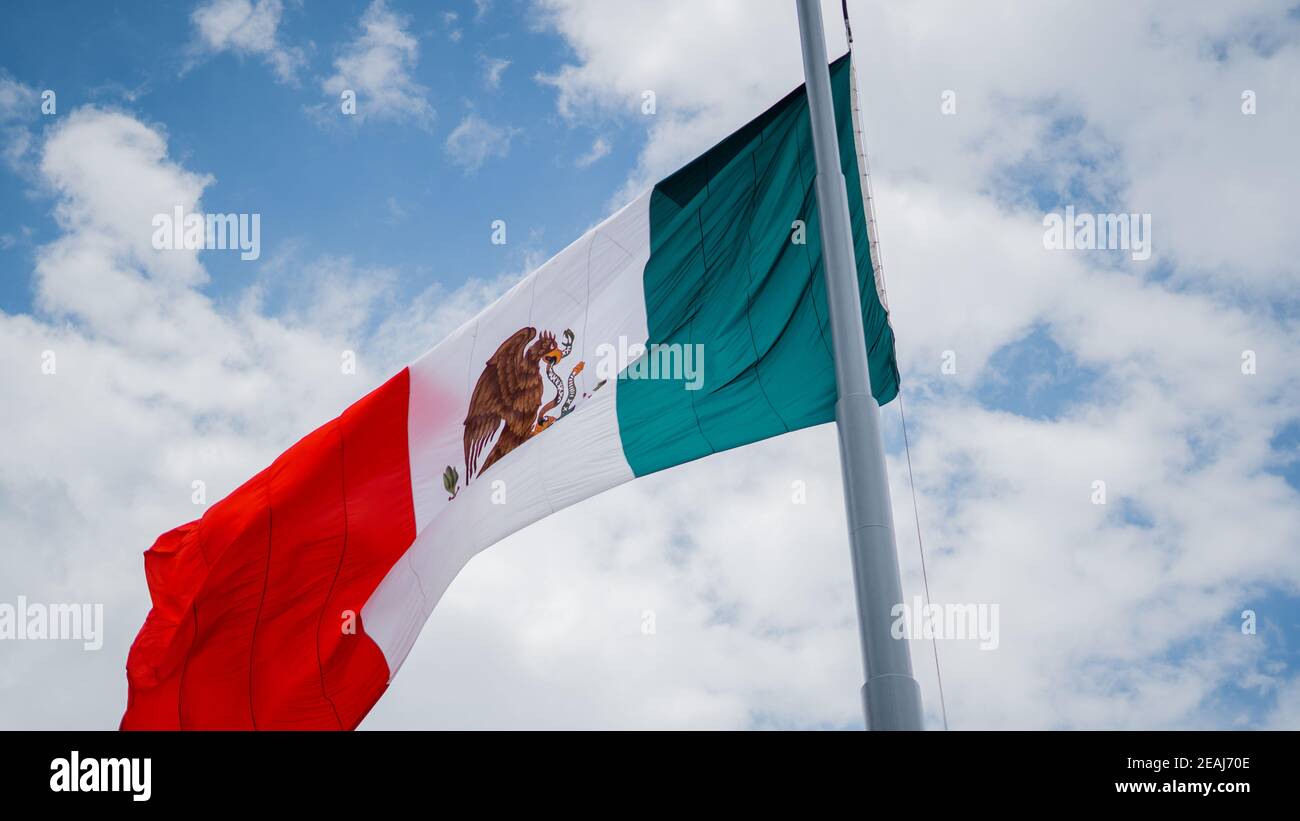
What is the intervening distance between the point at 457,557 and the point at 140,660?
11.2 feet

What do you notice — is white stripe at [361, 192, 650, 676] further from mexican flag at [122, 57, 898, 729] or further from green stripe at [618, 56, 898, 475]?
green stripe at [618, 56, 898, 475]

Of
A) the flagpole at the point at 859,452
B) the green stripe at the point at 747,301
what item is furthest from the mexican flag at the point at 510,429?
the flagpole at the point at 859,452

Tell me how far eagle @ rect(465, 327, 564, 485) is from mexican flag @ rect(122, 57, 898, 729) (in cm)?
2

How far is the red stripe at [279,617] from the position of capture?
459 inches

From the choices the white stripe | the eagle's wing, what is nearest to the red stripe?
the white stripe

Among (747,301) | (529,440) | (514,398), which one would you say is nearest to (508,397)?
(514,398)

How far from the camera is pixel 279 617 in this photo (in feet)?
38.6

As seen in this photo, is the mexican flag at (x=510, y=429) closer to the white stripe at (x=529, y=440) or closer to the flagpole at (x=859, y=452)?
the white stripe at (x=529, y=440)
